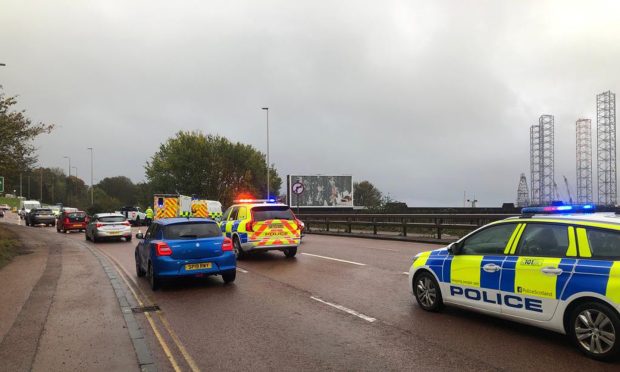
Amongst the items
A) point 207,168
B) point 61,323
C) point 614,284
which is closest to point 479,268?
point 614,284

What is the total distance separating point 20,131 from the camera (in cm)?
2188

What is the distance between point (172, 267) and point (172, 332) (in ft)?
10.7

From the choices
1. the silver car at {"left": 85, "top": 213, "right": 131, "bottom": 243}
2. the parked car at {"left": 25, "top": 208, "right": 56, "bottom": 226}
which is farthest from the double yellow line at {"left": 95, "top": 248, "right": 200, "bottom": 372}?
the parked car at {"left": 25, "top": 208, "right": 56, "bottom": 226}

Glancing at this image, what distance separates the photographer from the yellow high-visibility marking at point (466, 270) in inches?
258

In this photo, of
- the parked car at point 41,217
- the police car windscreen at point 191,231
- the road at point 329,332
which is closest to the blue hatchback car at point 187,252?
the police car windscreen at point 191,231

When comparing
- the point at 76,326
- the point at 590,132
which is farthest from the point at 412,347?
the point at 590,132

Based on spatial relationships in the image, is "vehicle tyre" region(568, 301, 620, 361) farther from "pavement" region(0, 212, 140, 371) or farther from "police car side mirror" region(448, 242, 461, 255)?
"pavement" region(0, 212, 140, 371)

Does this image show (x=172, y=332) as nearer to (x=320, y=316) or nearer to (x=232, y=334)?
(x=232, y=334)

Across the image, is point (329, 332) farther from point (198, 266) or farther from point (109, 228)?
point (109, 228)

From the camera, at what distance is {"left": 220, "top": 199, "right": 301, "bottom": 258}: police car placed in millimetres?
14695

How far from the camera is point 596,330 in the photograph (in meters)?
5.14

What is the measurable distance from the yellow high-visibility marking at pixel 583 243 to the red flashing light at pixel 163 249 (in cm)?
723

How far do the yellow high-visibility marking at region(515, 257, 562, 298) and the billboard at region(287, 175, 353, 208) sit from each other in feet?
145

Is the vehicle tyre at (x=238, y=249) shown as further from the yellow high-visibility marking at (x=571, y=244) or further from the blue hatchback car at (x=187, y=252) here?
the yellow high-visibility marking at (x=571, y=244)
